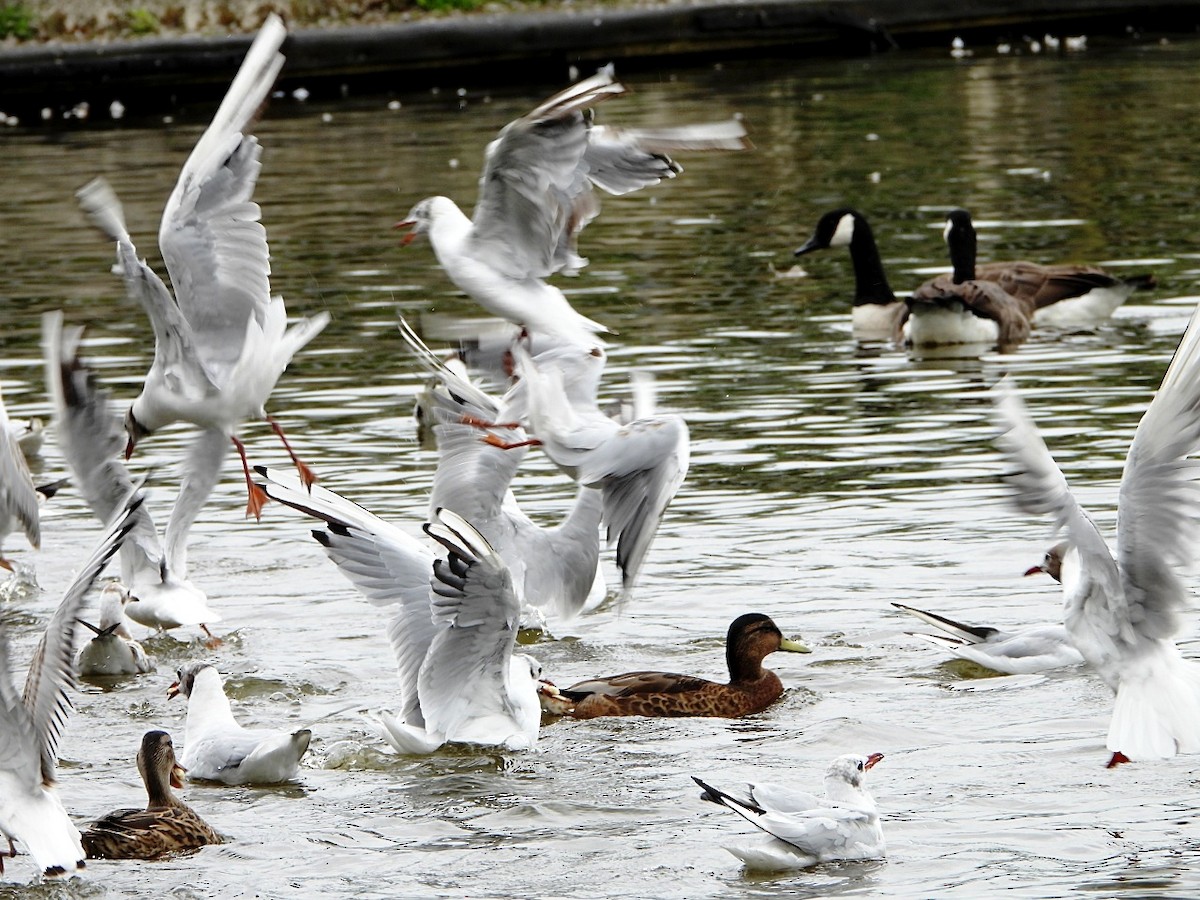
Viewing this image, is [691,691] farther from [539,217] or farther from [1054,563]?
[539,217]

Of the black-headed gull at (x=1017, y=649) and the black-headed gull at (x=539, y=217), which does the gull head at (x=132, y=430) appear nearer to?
the black-headed gull at (x=539, y=217)

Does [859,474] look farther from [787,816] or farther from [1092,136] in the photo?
[1092,136]

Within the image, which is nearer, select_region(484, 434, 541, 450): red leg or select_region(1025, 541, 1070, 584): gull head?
select_region(484, 434, 541, 450): red leg

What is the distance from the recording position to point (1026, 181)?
2098cm

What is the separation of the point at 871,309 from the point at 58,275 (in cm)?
716

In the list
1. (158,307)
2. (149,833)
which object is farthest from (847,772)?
(158,307)

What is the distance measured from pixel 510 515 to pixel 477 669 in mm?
1400

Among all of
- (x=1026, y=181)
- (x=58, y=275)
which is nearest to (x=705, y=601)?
(x=58, y=275)

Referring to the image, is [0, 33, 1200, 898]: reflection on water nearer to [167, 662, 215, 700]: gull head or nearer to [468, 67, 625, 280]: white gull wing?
[167, 662, 215, 700]: gull head

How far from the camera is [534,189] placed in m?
9.23

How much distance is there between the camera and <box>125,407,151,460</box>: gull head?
9094 millimetres

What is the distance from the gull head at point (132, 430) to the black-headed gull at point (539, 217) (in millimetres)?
1516

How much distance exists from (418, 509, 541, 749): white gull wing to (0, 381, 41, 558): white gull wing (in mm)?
1446

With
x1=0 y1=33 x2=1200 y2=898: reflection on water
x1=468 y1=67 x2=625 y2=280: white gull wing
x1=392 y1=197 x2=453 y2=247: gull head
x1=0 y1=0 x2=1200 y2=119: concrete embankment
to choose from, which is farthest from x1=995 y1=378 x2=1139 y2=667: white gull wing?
x1=0 y1=0 x2=1200 y2=119: concrete embankment
